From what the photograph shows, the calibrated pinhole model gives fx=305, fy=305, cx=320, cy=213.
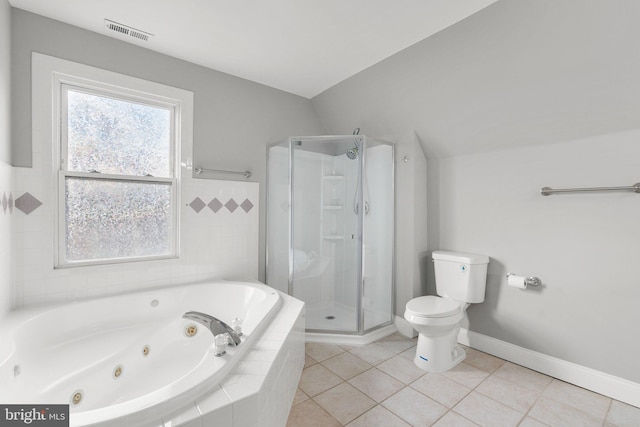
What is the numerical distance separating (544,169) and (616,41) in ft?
2.74

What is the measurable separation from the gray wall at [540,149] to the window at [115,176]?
5.90ft

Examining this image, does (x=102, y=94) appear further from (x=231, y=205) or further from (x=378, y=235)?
(x=378, y=235)

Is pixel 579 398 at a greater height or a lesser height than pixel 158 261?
lesser

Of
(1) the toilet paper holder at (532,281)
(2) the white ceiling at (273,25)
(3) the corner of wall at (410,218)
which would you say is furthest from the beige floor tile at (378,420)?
(2) the white ceiling at (273,25)

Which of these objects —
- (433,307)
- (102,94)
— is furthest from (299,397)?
(102,94)

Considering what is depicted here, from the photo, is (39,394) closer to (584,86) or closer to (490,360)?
(490,360)

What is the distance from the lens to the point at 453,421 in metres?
1.70

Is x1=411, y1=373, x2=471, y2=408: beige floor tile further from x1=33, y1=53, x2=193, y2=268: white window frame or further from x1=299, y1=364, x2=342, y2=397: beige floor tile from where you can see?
x1=33, y1=53, x2=193, y2=268: white window frame

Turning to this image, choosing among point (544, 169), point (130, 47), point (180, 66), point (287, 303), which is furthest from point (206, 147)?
point (544, 169)

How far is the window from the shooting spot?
2.14m

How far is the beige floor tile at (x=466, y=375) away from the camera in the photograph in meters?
2.09

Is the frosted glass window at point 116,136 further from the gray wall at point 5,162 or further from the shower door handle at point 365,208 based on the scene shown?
the shower door handle at point 365,208

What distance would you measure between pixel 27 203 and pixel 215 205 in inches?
47.7

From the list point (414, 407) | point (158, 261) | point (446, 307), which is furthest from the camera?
point (158, 261)
